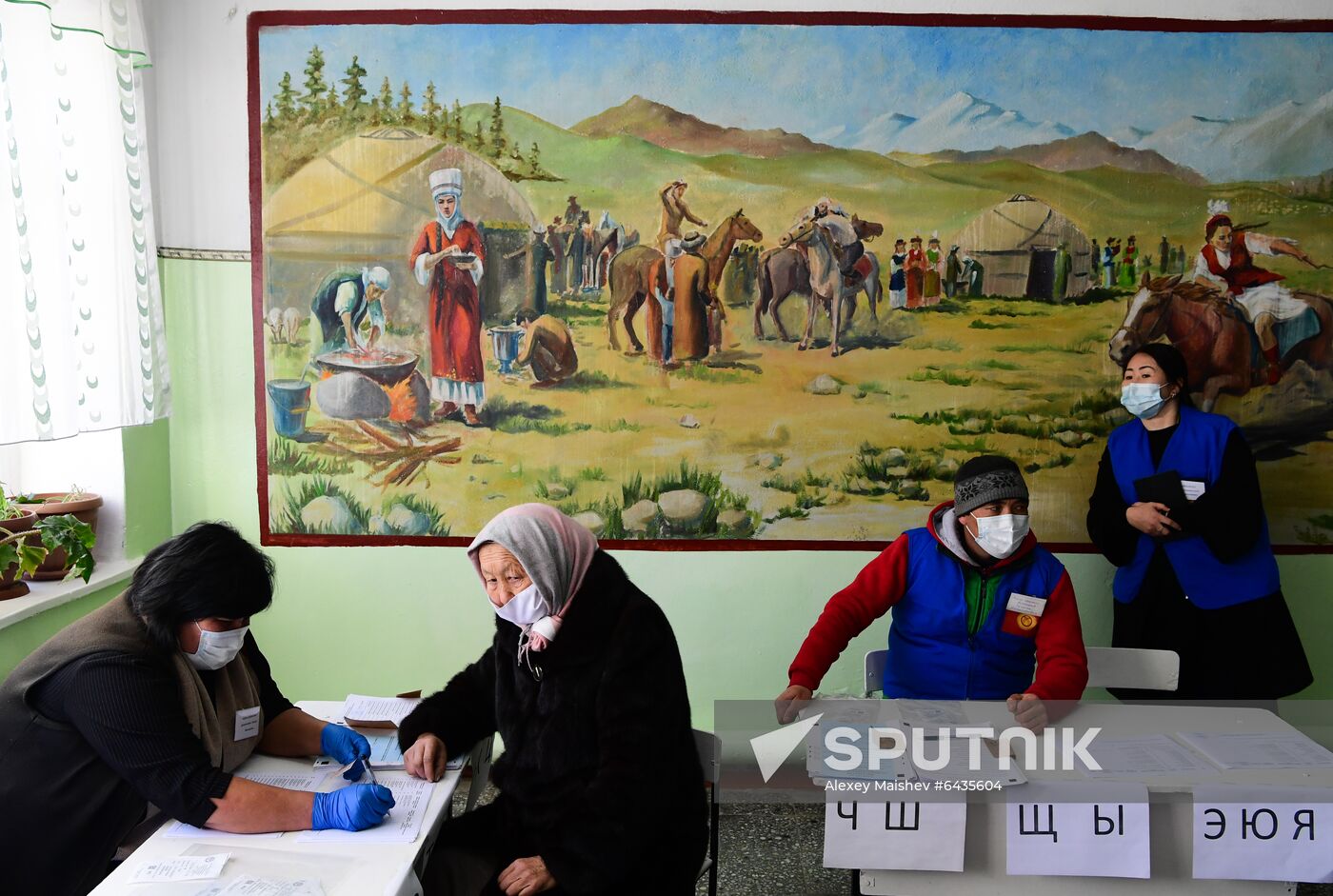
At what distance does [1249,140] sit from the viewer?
356 centimetres

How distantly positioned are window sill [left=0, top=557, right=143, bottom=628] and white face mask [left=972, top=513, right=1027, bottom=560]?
220cm

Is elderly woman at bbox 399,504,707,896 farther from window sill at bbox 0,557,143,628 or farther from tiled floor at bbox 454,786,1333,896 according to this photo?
window sill at bbox 0,557,143,628

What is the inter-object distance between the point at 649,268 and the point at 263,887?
244 cm

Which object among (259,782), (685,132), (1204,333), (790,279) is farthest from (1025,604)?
(685,132)

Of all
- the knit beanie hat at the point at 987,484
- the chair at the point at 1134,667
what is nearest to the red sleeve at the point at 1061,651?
the chair at the point at 1134,667

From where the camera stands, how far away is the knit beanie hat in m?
2.56

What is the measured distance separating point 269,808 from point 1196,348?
328 cm

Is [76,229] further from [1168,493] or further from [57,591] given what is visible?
[1168,493]

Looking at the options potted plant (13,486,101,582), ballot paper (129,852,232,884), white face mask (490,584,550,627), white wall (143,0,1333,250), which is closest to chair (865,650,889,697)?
white face mask (490,584,550,627)

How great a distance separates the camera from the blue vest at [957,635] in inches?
103

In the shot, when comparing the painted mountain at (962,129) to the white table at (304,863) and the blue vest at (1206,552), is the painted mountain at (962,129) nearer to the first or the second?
the blue vest at (1206,552)

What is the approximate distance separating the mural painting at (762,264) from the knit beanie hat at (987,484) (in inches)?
39.6

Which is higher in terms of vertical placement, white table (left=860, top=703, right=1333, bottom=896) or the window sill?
the window sill

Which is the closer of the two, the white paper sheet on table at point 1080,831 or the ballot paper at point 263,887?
the ballot paper at point 263,887
